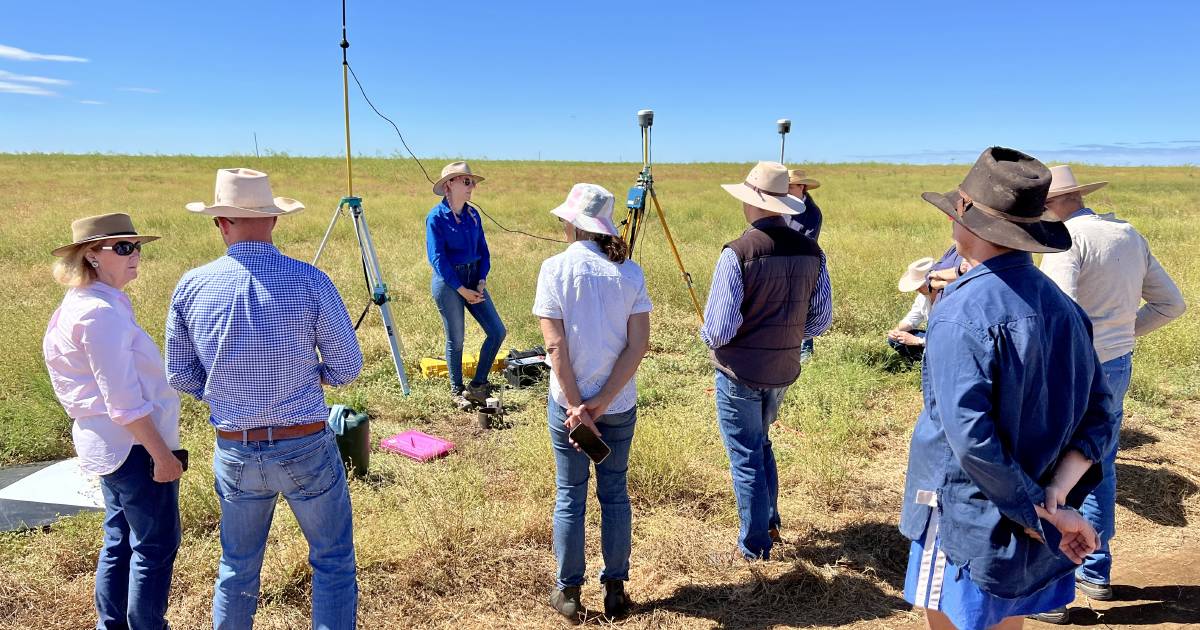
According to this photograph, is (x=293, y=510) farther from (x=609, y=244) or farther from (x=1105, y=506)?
(x=1105, y=506)

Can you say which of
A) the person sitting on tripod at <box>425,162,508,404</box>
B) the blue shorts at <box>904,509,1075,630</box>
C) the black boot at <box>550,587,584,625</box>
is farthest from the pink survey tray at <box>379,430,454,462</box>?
the blue shorts at <box>904,509,1075,630</box>

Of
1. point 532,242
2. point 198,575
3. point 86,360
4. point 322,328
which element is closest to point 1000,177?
point 322,328

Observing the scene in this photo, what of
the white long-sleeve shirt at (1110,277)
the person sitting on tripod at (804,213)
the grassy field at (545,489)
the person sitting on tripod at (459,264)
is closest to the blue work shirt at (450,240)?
the person sitting on tripod at (459,264)

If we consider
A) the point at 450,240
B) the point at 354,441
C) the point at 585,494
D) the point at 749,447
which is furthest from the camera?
the point at 450,240

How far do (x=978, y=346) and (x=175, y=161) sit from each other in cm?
5392

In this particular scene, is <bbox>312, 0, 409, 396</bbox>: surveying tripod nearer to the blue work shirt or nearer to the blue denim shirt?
the blue work shirt

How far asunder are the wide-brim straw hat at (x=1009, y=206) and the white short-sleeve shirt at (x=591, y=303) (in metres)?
1.09

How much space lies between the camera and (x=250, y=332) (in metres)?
2.16

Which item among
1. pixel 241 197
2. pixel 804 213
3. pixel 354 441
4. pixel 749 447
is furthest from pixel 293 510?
pixel 804 213

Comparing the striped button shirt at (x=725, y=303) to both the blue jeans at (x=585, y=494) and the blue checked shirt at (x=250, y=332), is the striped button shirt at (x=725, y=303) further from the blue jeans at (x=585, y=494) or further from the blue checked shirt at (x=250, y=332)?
the blue checked shirt at (x=250, y=332)

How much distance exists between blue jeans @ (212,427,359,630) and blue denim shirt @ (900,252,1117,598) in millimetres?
1818

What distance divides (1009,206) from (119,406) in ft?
8.51

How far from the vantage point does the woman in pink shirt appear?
2219 mm

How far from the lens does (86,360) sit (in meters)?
2.26
